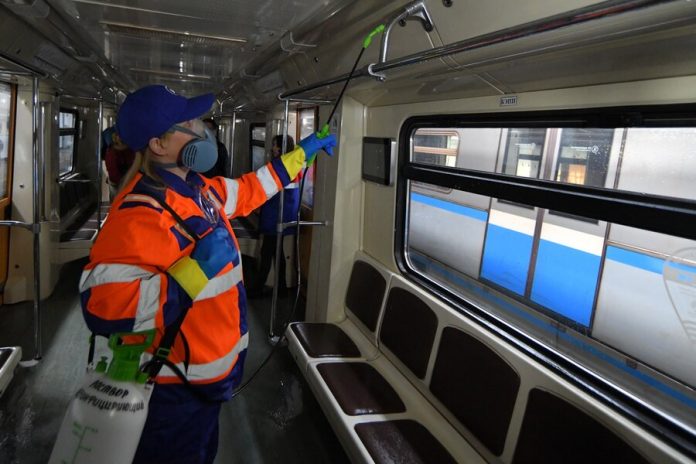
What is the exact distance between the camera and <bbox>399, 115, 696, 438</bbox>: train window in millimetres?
1827

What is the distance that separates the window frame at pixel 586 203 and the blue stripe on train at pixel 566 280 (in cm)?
81

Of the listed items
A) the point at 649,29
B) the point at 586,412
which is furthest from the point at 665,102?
the point at 586,412

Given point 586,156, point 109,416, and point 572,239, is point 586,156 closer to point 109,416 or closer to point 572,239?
point 572,239

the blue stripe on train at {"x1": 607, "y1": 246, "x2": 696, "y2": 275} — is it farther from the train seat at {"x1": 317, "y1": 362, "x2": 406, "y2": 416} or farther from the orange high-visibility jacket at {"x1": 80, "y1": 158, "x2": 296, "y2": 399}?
the orange high-visibility jacket at {"x1": 80, "y1": 158, "x2": 296, "y2": 399}

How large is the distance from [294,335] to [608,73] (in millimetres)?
2598

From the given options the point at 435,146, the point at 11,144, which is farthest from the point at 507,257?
the point at 11,144

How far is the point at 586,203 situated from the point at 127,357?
1.74m

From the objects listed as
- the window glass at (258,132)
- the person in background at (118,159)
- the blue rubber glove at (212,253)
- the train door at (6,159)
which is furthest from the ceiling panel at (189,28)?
the window glass at (258,132)

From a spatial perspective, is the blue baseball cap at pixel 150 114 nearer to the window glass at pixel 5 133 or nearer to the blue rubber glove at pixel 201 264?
the blue rubber glove at pixel 201 264

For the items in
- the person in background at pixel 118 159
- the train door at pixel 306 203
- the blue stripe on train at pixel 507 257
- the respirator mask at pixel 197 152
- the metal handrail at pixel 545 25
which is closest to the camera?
the metal handrail at pixel 545 25

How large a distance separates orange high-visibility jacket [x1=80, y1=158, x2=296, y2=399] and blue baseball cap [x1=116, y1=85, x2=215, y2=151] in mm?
157

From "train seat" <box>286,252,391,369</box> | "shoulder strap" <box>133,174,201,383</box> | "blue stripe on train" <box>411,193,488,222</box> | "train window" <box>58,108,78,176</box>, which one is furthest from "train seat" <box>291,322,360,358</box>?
"train window" <box>58,108,78,176</box>

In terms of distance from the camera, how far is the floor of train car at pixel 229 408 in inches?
108

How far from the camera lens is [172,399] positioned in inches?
66.9
